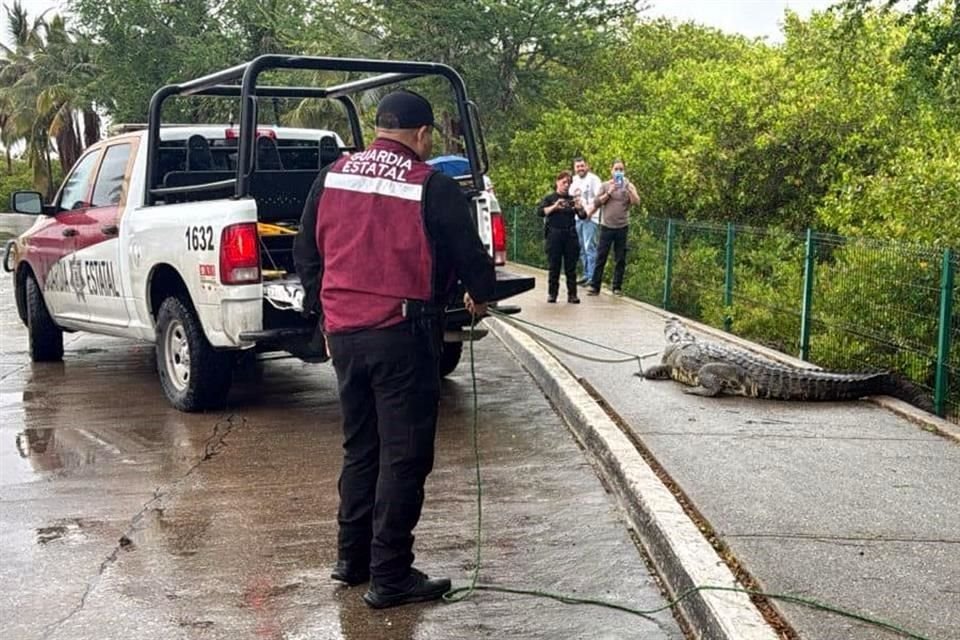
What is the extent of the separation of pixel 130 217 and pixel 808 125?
1214 cm

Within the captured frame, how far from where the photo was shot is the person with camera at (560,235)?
1441 cm

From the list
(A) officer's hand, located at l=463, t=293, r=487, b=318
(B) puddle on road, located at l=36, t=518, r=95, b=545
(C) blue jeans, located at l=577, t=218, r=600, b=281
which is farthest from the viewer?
(C) blue jeans, located at l=577, t=218, r=600, b=281

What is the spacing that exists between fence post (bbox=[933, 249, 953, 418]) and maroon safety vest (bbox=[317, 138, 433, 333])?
4.67 meters

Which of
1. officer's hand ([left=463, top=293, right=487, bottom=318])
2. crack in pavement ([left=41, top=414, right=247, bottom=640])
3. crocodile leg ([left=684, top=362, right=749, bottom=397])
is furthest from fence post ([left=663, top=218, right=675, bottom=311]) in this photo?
officer's hand ([left=463, top=293, right=487, bottom=318])

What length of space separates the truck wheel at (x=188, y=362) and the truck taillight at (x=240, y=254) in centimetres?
73

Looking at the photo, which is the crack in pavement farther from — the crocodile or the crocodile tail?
the crocodile tail

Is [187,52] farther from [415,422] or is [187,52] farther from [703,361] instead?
[415,422]

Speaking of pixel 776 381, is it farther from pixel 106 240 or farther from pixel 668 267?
pixel 668 267

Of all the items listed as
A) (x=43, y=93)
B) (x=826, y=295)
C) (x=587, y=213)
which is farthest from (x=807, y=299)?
(x=43, y=93)

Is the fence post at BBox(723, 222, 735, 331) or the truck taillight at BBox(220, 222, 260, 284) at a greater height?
the truck taillight at BBox(220, 222, 260, 284)

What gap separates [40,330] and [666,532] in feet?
25.0

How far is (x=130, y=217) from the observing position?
8.77 metres

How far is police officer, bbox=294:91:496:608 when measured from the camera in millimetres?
4496

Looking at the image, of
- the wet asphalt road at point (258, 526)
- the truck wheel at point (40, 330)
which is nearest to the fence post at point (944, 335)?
the wet asphalt road at point (258, 526)
